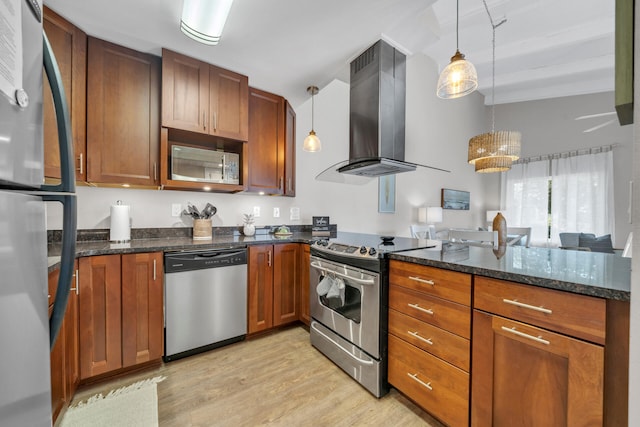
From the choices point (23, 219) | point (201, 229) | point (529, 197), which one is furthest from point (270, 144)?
point (529, 197)

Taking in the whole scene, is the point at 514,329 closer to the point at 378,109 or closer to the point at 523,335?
the point at 523,335

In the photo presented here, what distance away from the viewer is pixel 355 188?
3.84 m

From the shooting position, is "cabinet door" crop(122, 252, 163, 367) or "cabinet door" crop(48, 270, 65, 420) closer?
"cabinet door" crop(48, 270, 65, 420)

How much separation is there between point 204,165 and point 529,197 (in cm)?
718

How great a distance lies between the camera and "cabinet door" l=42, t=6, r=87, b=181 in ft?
5.12

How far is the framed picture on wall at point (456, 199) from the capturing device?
5945 mm

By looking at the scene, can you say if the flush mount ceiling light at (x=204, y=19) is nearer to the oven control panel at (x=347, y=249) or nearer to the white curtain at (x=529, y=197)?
the oven control panel at (x=347, y=249)

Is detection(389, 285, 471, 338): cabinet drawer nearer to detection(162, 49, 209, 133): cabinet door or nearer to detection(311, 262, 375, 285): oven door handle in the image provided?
detection(311, 262, 375, 285): oven door handle

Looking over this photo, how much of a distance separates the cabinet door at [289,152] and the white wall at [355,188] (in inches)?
8.6

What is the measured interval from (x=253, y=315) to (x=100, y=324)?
103cm

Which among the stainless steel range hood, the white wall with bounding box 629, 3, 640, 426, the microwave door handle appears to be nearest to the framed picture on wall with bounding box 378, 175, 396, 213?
the stainless steel range hood

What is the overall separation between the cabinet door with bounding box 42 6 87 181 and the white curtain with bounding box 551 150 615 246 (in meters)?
8.00

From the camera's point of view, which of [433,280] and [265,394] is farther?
[265,394]

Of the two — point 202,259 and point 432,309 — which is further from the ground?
point 202,259
